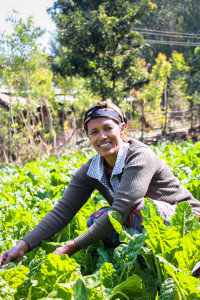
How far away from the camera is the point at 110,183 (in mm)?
2342

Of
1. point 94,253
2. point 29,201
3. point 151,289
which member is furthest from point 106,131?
point 29,201

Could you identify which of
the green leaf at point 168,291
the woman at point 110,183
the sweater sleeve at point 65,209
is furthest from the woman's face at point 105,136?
the green leaf at point 168,291

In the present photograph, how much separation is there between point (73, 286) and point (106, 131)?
109cm

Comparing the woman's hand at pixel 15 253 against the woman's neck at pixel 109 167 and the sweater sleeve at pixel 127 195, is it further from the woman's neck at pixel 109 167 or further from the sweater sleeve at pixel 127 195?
the woman's neck at pixel 109 167

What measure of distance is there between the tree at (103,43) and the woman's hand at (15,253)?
9628mm

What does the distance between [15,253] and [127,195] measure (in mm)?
779

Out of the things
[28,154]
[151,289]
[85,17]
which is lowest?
[28,154]

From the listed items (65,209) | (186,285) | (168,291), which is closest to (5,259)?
(65,209)

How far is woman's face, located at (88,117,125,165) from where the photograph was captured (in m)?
2.27

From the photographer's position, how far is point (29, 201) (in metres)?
3.54

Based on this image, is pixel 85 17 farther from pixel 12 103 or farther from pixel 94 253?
pixel 94 253

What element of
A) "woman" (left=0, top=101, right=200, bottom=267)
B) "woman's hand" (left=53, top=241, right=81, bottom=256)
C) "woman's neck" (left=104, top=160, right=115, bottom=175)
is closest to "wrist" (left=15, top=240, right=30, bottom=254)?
"woman" (left=0, top=101, right=200, bottom=267)

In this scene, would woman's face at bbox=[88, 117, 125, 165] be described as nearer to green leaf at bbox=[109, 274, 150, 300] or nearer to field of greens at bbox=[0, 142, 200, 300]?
field of greens at bbox=[0, 142, 200, 300]

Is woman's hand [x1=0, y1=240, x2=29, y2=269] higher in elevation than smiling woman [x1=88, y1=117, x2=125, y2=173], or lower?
lower
